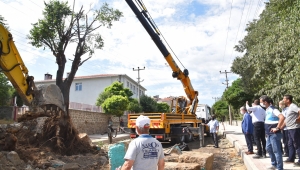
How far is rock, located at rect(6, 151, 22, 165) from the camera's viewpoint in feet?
22.1

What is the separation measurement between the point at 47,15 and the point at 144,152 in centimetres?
1935

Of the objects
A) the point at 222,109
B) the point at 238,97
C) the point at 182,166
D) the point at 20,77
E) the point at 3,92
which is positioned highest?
the point at 238,97

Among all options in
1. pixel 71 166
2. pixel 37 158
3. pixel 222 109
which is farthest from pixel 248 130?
pixel 222 109

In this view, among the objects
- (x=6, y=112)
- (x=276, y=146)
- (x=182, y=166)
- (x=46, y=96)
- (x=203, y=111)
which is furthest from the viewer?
(x=203, y=111)

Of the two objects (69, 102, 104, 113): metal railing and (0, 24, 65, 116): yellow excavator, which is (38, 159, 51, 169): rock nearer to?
(0, 24, 65, 116): yellow excavator

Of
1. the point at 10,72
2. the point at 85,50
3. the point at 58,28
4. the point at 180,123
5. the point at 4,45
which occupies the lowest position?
the point at 180,123

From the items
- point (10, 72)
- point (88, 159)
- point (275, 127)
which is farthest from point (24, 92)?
point (275, 127)

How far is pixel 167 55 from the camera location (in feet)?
47.9

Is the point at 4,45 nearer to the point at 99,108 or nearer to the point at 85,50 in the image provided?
the point at 85,50

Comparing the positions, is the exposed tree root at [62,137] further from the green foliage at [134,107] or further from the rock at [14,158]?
the green foliage at [134,107]

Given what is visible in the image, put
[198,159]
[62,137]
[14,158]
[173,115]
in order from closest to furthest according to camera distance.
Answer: [198,159]
[14,158]
[62,137]
[173,115]

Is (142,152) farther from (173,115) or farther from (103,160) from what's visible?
(173,115)

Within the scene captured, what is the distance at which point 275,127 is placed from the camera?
566cm

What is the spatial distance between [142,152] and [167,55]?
11812 mm
